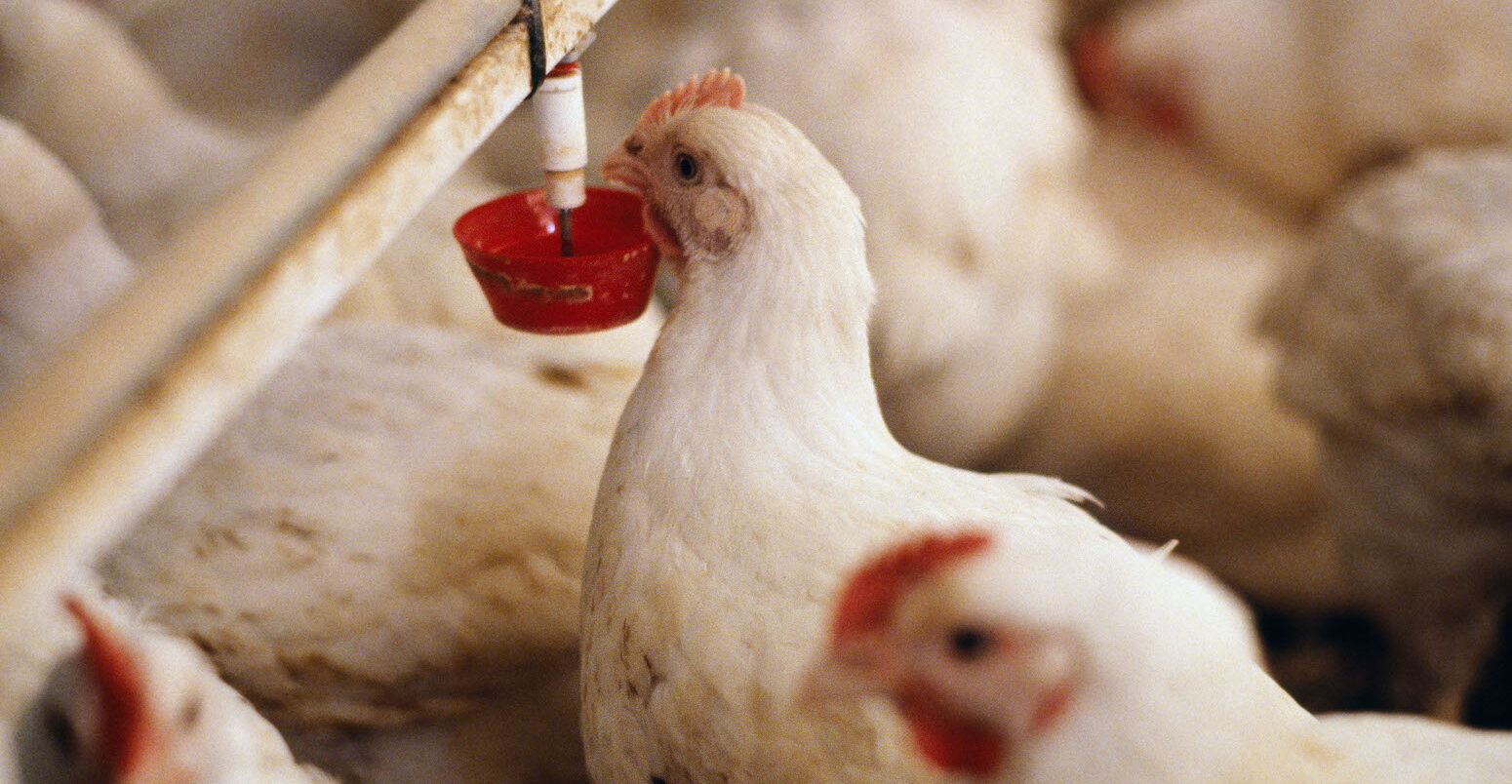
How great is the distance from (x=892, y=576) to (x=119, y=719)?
1.35 ft

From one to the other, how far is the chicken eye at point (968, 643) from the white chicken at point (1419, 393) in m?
1.05

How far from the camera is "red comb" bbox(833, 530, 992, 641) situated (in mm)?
592

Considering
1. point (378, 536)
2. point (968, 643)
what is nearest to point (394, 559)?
point (378, 536)

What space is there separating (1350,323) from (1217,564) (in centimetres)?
70

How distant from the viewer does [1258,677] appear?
2.33 feet

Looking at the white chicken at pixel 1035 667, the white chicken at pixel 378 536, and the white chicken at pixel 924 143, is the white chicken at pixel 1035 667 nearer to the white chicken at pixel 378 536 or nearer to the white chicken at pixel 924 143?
the white chicken at pixel 378 536

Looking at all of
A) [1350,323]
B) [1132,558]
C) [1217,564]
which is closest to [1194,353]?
[1217,564]

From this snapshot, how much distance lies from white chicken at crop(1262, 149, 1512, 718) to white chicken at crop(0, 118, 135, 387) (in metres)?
1.41

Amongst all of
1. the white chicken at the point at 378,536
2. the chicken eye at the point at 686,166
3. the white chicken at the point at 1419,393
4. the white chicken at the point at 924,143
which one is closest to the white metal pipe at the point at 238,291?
the chicken eye at the point at 686,166

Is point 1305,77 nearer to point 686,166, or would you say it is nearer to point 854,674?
point 686,166

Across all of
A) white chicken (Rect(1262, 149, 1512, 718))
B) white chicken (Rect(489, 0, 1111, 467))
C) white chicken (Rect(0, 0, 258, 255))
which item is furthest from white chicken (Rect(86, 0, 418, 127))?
white chicken (Rect(1262, 149, 1512, 718))

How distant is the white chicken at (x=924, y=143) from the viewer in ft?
5.51

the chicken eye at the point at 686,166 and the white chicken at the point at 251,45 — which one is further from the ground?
the white chicken at the point at 251,45

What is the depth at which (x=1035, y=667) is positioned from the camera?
0.57 meters
